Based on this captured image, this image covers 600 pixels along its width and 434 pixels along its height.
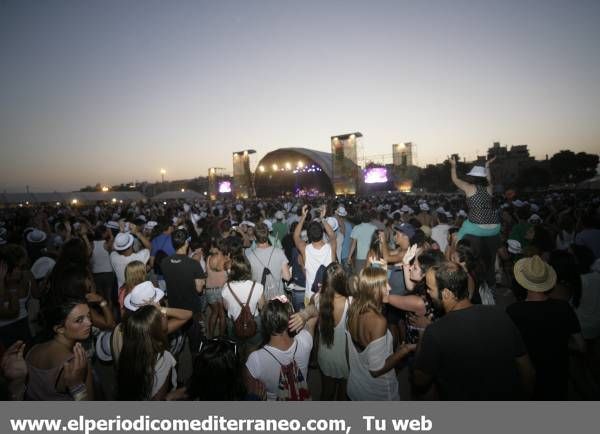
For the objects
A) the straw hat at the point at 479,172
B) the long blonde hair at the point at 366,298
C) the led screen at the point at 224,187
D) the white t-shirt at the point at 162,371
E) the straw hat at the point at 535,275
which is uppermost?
the straw hat at the point at 479,172

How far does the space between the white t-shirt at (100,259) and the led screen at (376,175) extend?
36.5 meters

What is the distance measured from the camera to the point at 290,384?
7.95 ft

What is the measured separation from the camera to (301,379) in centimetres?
249

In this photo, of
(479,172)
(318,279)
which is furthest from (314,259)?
(479,172)

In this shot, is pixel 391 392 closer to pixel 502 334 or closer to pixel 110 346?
pixel 502 334

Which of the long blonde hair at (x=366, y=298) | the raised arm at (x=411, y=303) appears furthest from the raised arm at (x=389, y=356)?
the raised arm at (x=411, y=303)

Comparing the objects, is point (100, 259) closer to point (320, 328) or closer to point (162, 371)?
point (162, 371)

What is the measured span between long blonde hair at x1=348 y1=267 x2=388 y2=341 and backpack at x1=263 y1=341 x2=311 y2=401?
2.06 ft

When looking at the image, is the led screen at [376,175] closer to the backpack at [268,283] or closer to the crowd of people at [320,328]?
the crowd of people at [320,328]

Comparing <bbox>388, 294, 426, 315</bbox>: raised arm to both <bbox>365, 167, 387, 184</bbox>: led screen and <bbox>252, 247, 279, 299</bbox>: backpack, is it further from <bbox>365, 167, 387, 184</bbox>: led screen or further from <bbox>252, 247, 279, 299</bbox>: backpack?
<bbox>365, 167, 387, 184</bbox>: led screen

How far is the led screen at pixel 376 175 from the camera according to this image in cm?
3947

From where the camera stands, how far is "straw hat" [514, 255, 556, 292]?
252 centimetres

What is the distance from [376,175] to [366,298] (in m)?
38.6

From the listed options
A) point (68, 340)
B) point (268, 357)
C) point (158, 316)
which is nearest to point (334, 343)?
point (268, 357)
